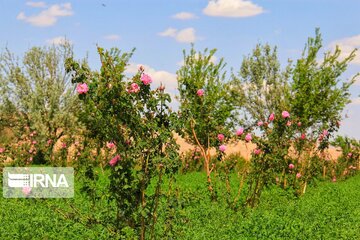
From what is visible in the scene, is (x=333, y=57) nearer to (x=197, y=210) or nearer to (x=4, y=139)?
(x=197, y=210)

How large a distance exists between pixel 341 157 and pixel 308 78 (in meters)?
9.29

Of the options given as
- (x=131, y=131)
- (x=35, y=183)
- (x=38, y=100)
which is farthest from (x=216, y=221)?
(x=38, y=100)

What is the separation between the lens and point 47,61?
106 feet

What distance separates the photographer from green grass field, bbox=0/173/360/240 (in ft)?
28.8

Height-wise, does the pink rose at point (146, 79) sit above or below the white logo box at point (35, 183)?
above

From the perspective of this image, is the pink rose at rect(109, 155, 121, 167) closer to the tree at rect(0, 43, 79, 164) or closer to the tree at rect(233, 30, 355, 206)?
the tree at rect(233, 30, 355, 206)

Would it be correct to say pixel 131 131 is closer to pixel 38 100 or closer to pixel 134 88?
pixel 134 88

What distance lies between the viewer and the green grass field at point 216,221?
8789mm

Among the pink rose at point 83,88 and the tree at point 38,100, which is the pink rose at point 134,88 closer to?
the pink rose at point 83,88

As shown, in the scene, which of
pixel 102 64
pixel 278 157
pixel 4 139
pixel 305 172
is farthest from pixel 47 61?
pixel 102 64

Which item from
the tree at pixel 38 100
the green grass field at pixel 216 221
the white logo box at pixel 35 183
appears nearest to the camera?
the green grass field at pixel 216 221

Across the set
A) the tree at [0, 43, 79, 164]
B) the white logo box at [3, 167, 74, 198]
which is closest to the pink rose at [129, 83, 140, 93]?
the white logo box at [3, 167, 74, 198]

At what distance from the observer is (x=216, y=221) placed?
1083 cm

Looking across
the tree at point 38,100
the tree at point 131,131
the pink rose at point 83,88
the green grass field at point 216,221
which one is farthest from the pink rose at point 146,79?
the tree at point 38,100
